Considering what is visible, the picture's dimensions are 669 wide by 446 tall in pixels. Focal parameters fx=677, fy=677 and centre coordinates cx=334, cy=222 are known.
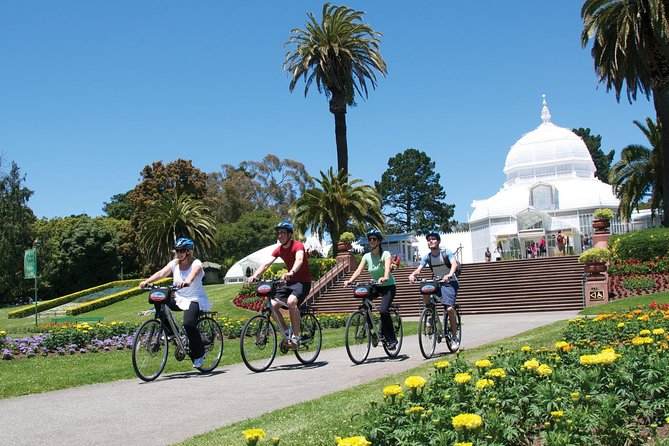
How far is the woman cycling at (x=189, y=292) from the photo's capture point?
8.74 meters

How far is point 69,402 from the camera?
23.6 feet

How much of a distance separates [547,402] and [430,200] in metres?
75.6

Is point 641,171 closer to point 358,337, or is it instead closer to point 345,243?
point 345,243

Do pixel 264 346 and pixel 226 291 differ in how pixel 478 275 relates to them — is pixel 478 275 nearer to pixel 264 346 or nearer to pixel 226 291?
pixel 226 291

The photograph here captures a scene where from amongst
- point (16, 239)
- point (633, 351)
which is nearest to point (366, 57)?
point (16, 239)

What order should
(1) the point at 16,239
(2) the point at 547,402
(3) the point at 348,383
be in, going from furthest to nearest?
(1) the point at 16,239 < (3) the point at 348,383 < (2) the point at 547,402

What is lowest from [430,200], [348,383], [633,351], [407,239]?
[348,383]

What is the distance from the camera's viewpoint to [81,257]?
200ft

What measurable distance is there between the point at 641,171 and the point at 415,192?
1755 inches

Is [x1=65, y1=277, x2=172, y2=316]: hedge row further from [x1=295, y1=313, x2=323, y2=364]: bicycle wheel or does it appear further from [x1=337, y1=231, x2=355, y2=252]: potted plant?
[x1=295, y1=313, x2=323, y2=364]: bicycle wheel

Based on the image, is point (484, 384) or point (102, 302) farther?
point (102, 302)

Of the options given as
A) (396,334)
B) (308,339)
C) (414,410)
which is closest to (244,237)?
(396,334)

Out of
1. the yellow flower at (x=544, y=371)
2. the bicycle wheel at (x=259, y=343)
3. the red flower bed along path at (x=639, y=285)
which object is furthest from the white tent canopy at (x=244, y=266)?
the yellow flower at (x=544, y=371)

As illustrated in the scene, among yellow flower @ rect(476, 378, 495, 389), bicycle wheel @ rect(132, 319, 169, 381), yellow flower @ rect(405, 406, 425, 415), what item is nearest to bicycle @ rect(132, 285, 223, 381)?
bicycle wheel @ rect(132, 319, 169, 381)
